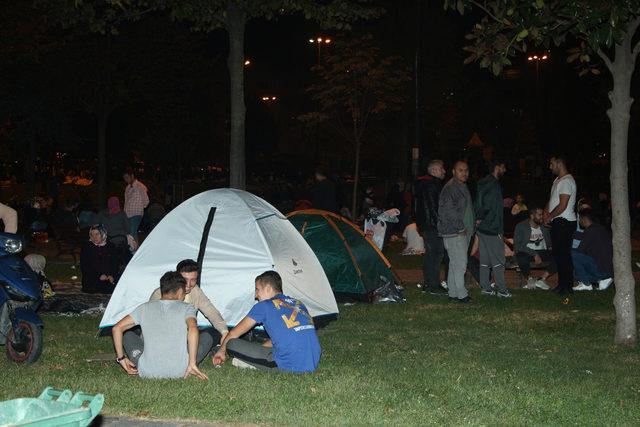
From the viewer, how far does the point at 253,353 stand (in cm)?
815

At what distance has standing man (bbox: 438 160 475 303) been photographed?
12.8 meters

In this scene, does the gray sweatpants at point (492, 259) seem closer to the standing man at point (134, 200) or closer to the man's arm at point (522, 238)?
the man's arm at point (522, 238)

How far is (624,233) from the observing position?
31.6ft

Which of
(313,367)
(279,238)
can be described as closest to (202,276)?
(279,238)

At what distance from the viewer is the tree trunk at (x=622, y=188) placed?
31.4 feet

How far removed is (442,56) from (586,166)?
8.72 meters

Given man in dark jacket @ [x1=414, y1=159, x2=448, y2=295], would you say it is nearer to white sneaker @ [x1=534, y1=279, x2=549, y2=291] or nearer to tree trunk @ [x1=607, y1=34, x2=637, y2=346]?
white sneaker @ [x1=534, y1=279, x2=549, y2=291]

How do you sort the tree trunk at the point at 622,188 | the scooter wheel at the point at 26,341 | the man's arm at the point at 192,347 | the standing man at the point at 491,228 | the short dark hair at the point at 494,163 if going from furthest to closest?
1. the short dark hair at the point at 494,163
2. the standing man at the point at 491,228
3. the tree trunk at the point at 622,188
4. the scooter wheel at the point at 26,341
5. the man's arm at the point at 192,347

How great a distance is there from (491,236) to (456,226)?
940 millimetres

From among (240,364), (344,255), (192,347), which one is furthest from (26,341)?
(344,255)

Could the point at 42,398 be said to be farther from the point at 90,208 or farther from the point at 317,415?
the point at 90,208

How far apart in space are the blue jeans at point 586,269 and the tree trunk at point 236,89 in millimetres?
5768

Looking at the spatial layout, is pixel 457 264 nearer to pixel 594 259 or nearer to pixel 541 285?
pixel 541 285

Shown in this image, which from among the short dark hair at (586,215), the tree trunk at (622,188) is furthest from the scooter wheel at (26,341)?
the short dark hair at (586,215)
